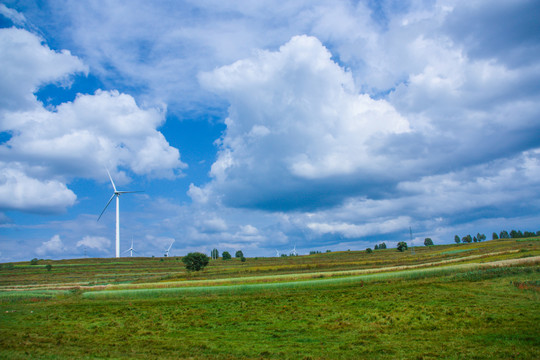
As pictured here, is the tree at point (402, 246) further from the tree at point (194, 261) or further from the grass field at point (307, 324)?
the grass field at point (307, 324)

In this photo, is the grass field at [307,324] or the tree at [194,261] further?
the tree at [194,261]

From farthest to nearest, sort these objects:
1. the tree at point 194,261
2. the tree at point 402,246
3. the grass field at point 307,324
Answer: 1. the tree at point 402,246
2. the tree at point 194,261
3. the grass field at point 307,324

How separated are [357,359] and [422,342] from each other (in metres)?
5.57

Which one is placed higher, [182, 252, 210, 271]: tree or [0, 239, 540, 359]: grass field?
[182, 252, 210, 271]: tree

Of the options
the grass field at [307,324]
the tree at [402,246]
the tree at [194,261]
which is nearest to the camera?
the grass field at [307,324]

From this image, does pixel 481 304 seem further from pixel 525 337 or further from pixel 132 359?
pixel 132 359

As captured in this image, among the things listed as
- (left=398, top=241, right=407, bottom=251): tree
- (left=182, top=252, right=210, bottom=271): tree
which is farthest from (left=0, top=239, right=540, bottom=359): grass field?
(left=398, top=241, right=407, bottom=251): tree

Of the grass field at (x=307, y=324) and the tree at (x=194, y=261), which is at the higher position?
the tree at (x=194, y=261)

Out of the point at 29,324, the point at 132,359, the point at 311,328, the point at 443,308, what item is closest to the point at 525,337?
the point at 443,308

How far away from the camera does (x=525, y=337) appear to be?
21.3m

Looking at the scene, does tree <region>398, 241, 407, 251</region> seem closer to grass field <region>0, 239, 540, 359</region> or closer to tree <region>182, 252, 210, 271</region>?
tree <region>182, 252, 210, 271</region>

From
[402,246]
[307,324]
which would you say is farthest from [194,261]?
[402,246]

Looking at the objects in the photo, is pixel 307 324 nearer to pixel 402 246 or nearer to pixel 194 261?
pixel 194 261

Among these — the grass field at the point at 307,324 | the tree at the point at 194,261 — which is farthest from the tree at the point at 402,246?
the grass field at the point at 307,324
